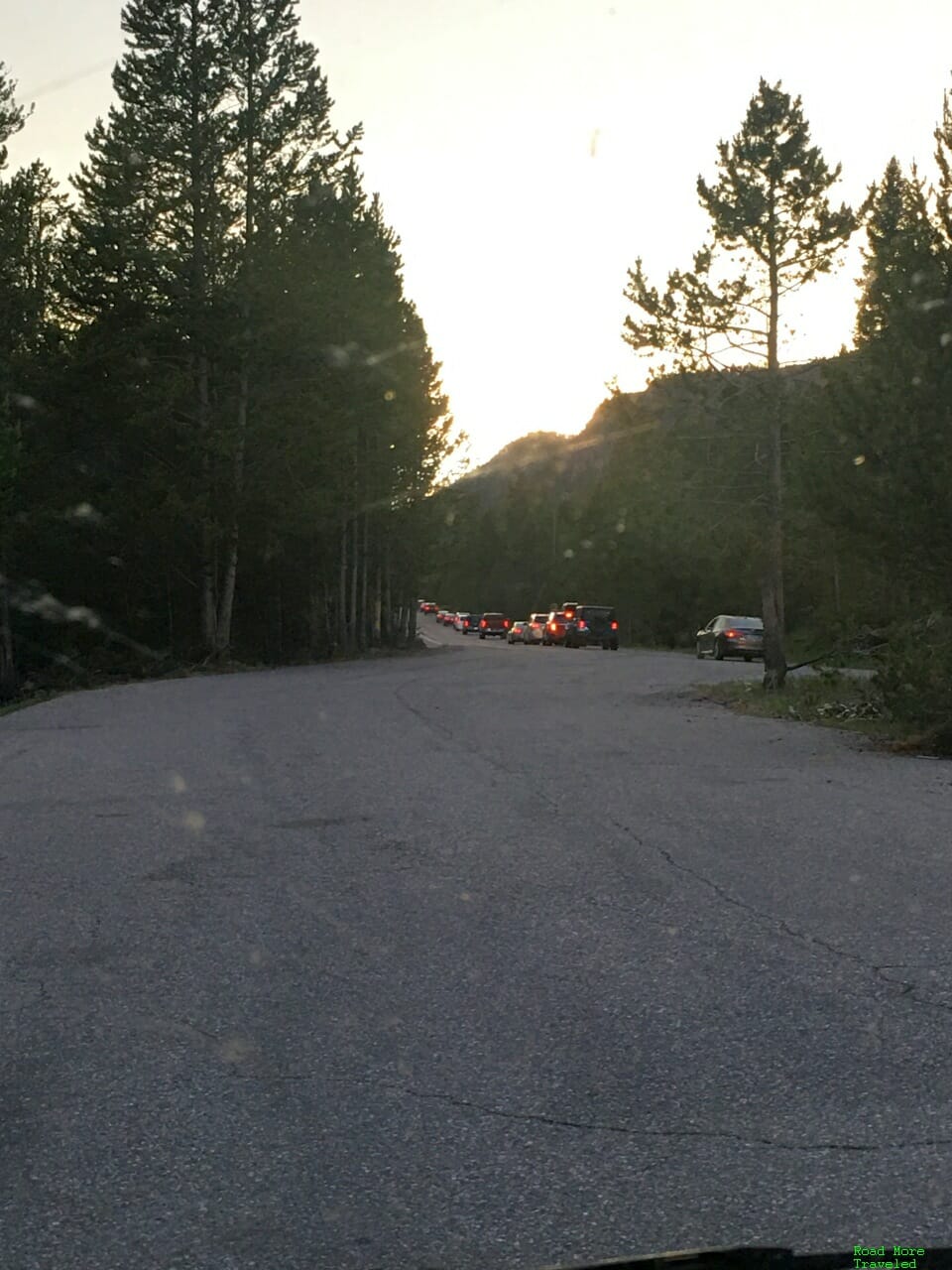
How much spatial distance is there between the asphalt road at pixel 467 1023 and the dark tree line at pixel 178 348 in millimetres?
27471

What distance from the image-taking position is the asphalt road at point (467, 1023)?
356cm

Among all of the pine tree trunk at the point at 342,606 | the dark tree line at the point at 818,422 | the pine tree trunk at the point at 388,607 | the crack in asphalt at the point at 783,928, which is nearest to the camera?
the crack in asphalt at the point at 783,928

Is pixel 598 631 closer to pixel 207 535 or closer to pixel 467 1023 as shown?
pixel 207 535

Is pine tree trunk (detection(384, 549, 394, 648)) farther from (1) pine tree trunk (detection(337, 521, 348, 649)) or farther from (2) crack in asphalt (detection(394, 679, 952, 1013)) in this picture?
(2) crack in asphalt (detection(394, 679, 952, 1013))

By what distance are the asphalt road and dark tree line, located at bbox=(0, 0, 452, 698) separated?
27471 millimetres

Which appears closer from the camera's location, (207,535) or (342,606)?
(207,535)

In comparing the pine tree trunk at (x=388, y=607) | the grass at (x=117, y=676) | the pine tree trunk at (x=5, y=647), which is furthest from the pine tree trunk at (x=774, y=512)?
the pine tree trunk at (x=388, y=607)

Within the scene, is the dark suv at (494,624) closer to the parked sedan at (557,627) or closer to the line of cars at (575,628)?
the line of cars at (575,628)

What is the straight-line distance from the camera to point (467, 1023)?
5.23m

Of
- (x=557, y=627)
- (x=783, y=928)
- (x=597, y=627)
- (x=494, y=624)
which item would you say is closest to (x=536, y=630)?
(x=557, y=627)

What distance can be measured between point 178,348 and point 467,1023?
124 feet

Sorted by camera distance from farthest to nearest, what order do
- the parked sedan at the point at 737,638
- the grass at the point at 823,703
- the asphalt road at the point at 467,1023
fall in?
the parked sedan at the point at 737,638 < the grass at the point at 823,703 < the asphalt road at the point at 467,1023

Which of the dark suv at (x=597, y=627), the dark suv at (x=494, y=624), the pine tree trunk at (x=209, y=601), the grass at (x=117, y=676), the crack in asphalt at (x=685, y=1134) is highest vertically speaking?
the pine tree trunk at (x=209, y=601)

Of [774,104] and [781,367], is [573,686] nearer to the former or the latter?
[781,367]
